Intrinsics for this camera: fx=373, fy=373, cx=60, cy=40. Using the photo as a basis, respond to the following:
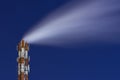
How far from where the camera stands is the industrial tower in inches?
2940

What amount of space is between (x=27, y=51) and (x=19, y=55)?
2.00 meters

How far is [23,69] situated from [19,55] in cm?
295

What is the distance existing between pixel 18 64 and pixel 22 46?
12.3ft

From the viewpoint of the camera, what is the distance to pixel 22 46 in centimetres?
7556

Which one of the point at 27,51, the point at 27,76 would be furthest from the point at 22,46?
the point at 27,76

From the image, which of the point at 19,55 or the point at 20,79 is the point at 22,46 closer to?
the point at 19,55

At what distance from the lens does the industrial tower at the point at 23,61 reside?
245ft

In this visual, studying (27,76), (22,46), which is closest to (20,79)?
(27,76)

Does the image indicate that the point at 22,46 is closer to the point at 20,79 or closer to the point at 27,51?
the point at 27,51

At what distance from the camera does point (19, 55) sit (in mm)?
74812

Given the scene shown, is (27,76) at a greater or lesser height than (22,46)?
lesser

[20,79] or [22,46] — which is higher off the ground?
[22,46]

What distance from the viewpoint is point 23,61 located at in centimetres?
7512

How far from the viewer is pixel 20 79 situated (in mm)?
74250
